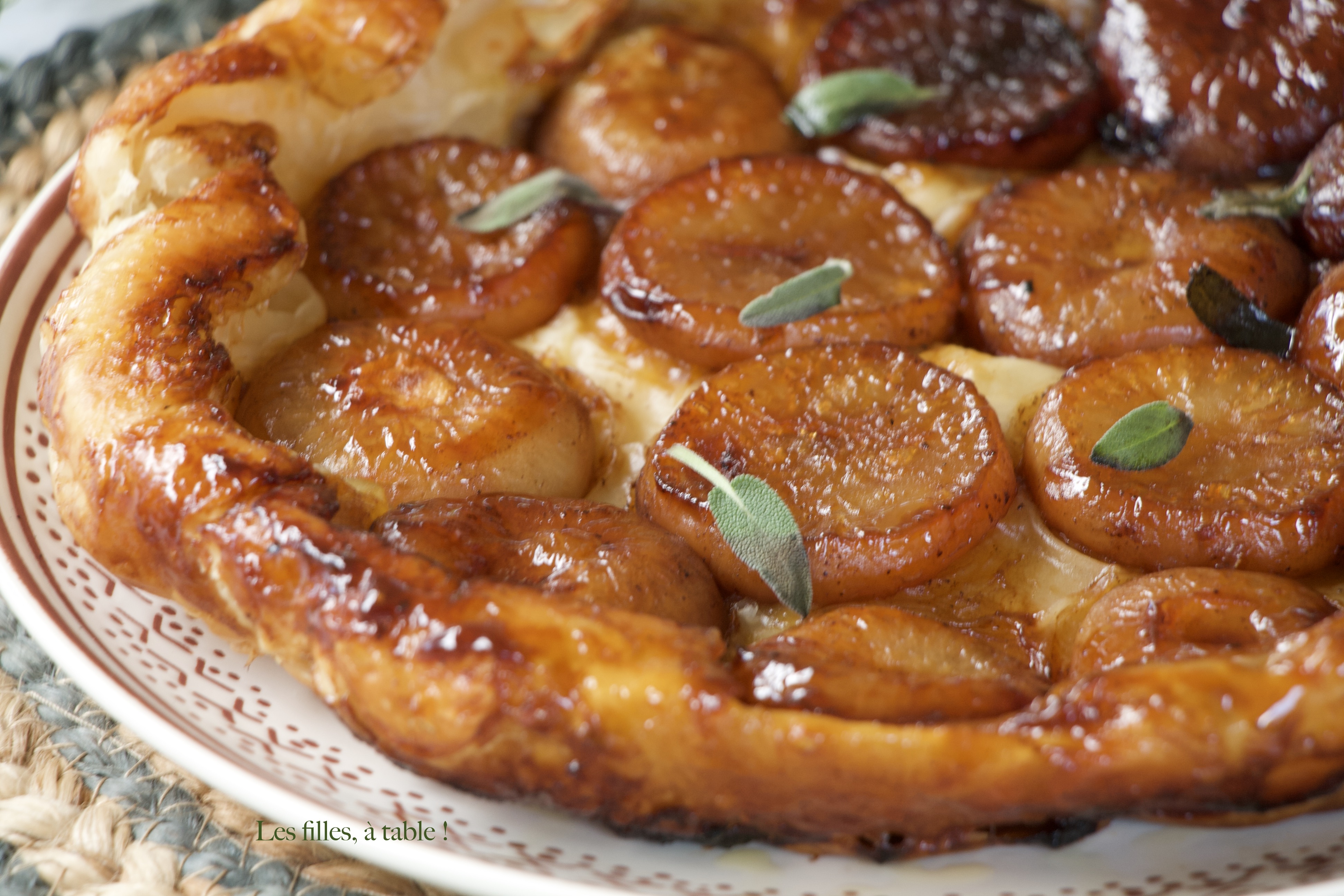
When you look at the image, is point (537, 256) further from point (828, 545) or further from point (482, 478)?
point (828, 545)

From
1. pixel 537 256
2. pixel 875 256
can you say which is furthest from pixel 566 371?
pixel 875 256

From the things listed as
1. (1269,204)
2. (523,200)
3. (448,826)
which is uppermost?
(523,200)

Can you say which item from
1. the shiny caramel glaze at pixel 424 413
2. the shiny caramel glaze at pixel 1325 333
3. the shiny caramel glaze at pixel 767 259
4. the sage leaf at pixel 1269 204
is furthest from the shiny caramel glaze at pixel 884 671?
the sage leaf at pixel 1269 204

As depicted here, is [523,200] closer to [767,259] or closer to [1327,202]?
[767,259]

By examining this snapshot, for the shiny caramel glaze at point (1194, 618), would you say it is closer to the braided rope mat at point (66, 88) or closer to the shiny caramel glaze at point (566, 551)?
the shiny caramel glaze at point (566, 551)

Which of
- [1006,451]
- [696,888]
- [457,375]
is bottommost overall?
[696,888]

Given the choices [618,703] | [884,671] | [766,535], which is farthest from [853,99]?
[618,703]
